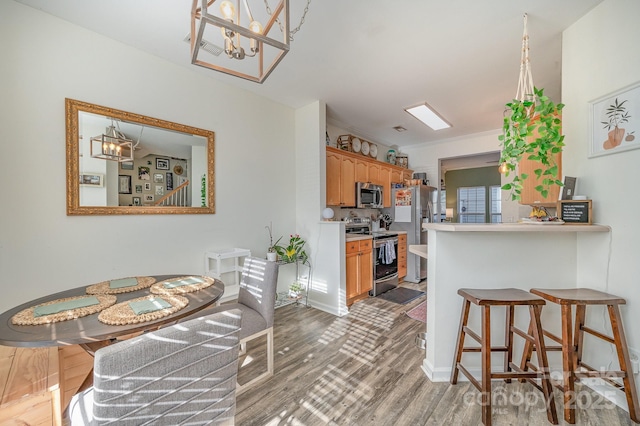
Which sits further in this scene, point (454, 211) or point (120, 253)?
point (454, 211)

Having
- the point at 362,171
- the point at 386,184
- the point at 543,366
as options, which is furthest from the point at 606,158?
the point at 386,184

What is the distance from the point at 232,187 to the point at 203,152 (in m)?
0.50

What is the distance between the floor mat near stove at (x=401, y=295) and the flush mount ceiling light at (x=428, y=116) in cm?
279

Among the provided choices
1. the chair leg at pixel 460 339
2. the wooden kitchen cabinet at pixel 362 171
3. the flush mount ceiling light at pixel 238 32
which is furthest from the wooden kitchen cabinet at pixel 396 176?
the chair leg at pixel 460 339

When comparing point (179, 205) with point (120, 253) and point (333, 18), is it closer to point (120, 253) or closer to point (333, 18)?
point (120, 253)

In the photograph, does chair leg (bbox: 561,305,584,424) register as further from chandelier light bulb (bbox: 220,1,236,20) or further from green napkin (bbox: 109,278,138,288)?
green napkin (bbox: 109,278,138,288)

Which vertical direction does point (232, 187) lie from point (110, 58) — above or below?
below

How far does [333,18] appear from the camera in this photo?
6.54ft

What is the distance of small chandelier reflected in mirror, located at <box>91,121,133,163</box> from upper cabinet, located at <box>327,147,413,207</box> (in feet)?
7.99

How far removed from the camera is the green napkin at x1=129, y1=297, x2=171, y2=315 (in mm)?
1364

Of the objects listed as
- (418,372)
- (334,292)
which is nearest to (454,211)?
(334,292)

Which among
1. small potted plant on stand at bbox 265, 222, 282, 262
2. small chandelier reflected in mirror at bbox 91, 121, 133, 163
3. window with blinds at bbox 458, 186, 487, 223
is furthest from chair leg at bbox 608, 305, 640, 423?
window with blinds at bbox 458, 186, 487, 223

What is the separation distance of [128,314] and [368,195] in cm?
389

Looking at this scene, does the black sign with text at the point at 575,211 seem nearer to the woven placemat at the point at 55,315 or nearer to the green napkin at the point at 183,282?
the green napkin at the point at 183,282
